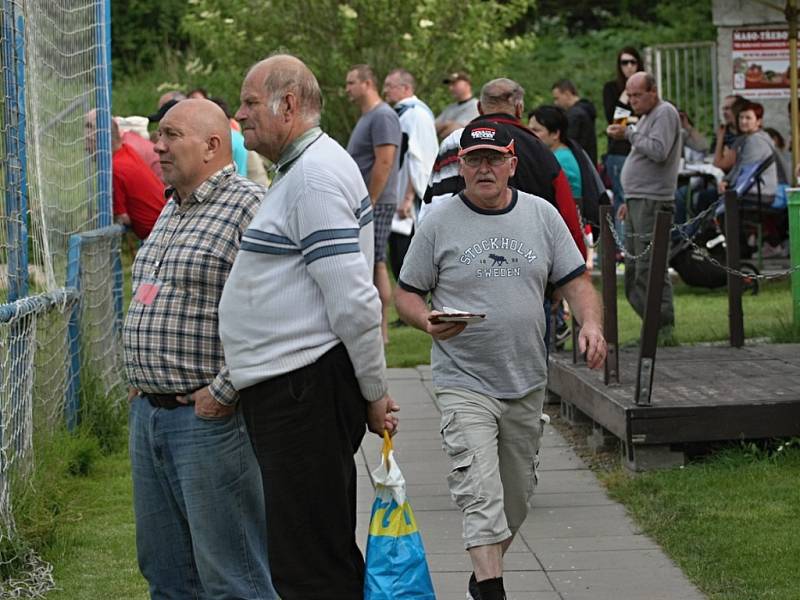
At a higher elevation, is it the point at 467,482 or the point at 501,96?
the point at 501,96

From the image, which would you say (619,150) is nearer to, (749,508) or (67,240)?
(67,240)

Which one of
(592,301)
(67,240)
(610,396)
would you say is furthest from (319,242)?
(67,240)

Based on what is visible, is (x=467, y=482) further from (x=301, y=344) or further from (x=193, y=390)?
(x=301, y=344)

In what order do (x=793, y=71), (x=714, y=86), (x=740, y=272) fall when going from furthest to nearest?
(x=714, y=86) < (x=793, y=71) < (x=740, y=272)

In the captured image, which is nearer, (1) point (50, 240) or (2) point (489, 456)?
(2) point (489, 456)

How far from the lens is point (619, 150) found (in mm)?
16250

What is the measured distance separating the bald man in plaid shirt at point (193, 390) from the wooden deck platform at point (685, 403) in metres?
3.26

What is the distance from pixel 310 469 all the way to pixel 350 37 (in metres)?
14.7

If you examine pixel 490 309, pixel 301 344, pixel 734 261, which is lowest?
pixel 734 261

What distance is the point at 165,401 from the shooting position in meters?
4.83

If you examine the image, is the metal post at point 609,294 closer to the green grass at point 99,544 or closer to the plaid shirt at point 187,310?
the green grass at point 99,544

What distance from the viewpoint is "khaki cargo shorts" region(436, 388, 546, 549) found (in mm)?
5617

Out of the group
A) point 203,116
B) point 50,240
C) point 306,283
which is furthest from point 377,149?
point 306,283

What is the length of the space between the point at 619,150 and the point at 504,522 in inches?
435
